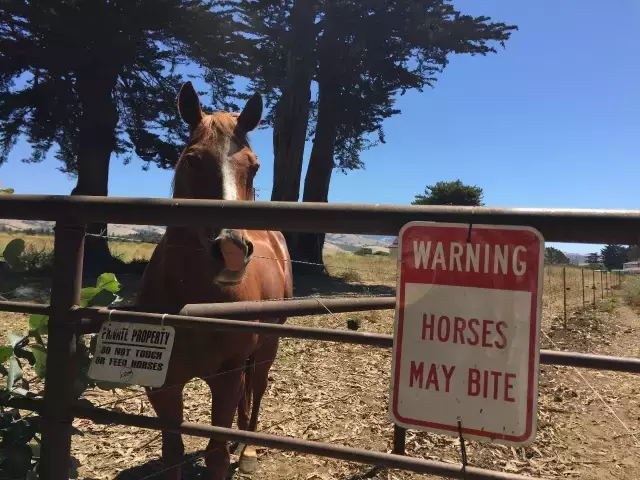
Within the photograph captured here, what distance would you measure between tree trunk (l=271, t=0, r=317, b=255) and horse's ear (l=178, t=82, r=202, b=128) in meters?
14.1

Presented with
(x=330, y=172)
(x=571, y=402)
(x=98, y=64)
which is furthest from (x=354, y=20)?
(x=571, y=402)

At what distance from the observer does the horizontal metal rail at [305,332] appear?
1.16 meters

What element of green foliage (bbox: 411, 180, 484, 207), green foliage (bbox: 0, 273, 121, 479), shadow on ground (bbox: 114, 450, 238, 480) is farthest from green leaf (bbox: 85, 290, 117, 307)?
green foliage (bbox: 411, 180, 484, 207)

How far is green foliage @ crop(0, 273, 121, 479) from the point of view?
160 centimetres

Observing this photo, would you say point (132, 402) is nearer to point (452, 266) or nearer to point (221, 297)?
point (221, 297)

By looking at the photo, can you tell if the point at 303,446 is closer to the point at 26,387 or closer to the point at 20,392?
the point at 20,392

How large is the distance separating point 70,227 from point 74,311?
0.95 ft

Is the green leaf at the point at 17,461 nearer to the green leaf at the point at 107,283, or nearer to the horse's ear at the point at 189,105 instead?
the green leaf at the point at 107,283

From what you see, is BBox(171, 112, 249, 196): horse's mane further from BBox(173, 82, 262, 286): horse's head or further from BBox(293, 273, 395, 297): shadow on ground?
BBox(293, 273, 395, 297): shadow on ground

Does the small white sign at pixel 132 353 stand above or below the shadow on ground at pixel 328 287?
above

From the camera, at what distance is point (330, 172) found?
20297 mm

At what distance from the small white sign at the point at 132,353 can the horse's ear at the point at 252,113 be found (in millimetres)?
1817

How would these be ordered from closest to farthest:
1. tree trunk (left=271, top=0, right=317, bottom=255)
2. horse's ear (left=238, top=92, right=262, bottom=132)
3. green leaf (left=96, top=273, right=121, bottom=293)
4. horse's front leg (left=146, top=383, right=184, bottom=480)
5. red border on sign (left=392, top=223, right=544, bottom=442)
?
red border on sign (left=392, top=223, right=544, bottom=442) < green leaf (left=96, top=273, right=121, bottom=293) < horse's front leg (left=146, top=383, right=184, bottom=480) < horse's ear (left=238, top=92, right=262, bottom=132) < tree trunk (left=271, top=0, right=317, bottom=255)

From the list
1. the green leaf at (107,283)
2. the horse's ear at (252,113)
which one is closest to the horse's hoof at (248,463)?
the green leaf at (107,283)
